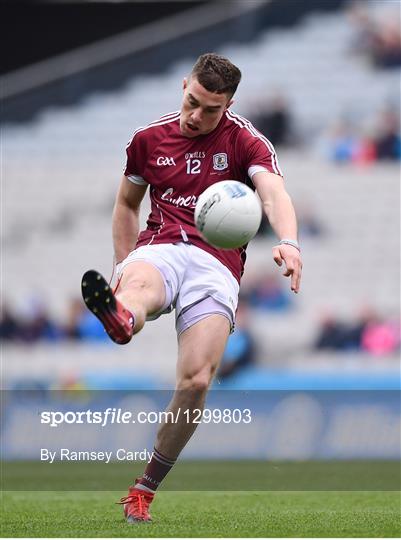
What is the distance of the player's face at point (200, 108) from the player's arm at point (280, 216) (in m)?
0.42

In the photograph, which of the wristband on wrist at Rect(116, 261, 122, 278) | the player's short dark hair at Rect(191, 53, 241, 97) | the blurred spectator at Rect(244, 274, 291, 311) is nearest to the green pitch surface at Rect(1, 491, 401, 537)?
the wristband on wrist at Rect(116, 261, 122, 278)

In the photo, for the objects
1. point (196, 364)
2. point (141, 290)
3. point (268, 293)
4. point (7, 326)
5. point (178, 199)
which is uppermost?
point (268, 293)

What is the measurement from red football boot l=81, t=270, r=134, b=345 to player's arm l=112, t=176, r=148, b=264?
57.4 inches

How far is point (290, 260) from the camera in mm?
6102

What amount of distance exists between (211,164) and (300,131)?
16.0 meters

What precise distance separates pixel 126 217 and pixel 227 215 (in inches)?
52.0

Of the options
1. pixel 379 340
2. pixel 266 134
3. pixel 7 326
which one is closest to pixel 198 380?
pixel 379 340

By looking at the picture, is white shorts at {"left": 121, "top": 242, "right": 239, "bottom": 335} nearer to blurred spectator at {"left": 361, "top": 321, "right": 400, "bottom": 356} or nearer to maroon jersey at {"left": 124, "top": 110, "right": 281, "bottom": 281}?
maroon jersey at {"left": 124, "top": 110, "right": 281, "bottom": 281}

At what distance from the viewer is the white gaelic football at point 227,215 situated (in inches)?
242

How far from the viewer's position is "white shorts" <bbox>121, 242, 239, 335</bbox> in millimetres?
6656

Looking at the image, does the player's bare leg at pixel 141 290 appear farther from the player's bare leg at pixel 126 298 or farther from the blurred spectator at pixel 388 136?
the blurred spectator at pixel 388 136

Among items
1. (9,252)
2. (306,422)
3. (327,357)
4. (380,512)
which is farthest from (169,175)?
(9,252)

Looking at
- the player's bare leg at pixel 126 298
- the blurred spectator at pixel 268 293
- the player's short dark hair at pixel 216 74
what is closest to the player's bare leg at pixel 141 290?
the player's bare leg at pixel 126 298

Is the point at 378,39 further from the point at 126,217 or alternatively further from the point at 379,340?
the point at 126,217
